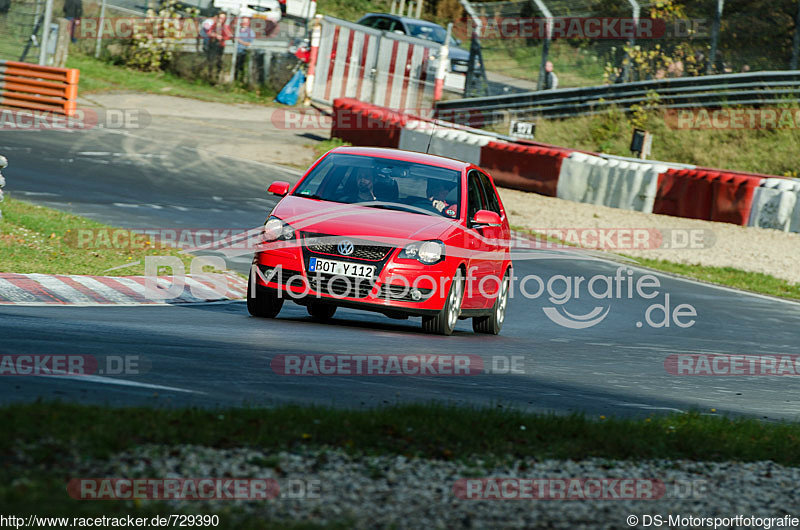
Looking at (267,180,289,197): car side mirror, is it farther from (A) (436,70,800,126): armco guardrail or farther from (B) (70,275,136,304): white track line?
(A) (436,70,800,126): armco guardrail

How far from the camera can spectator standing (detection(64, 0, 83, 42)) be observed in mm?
39281

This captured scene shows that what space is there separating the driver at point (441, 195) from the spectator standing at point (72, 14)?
103ft

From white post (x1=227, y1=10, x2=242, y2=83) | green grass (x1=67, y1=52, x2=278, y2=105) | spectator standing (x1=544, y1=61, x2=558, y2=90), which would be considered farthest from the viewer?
white post (x1=227, y1=10, x2=242, y2=83)

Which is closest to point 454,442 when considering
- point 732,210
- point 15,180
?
point 15,180

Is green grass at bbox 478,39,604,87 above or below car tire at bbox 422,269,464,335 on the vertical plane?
above

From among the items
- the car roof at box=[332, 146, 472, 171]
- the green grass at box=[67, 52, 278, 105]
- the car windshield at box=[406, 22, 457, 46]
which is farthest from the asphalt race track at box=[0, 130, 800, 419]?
the car windshield at box=[406, 22, 457, 46]

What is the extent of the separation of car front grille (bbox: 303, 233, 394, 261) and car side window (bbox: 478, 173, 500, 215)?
2384 millimetres

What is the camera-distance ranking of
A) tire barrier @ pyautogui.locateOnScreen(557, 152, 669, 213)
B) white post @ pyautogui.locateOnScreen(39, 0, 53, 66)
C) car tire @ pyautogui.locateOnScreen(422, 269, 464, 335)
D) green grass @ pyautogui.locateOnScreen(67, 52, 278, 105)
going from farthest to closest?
green grass @ pyautogui.locateOnScreen(67, 52, 278, 105) < white post @ pyautogui.locateOnScreen(39, 0, 53, 66) < tire barrier @ pyautogui.locateOnScreen(557, 152, 669, 213) < car tire @ pyautogui.locateOnScreen(422, 269, 464, 335)

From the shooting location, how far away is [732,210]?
70.0 ft

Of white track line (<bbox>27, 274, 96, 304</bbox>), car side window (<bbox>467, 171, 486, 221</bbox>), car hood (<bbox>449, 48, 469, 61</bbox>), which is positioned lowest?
white track line (<bbox>27, 274, 96, 304</bbox>)

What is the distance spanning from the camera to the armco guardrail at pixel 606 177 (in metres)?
21.1

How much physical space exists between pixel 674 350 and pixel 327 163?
169 inches

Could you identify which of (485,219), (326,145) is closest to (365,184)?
(485,219)

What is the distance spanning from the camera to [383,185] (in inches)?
431
